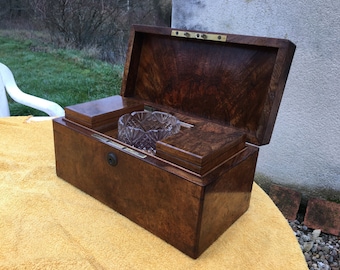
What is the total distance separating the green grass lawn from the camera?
3.35 metres

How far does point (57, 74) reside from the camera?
373 cm

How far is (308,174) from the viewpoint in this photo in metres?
2.01

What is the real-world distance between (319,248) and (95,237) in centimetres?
149

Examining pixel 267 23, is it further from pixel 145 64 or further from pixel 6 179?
pixel 6 179

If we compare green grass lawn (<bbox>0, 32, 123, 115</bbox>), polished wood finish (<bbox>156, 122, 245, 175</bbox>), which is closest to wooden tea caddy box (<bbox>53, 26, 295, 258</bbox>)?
polished wood finish (<bbox>156, 122, 245, 175</bbox>)

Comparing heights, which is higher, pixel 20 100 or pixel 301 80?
pixel 301 80

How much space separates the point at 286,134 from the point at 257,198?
3.62 ft

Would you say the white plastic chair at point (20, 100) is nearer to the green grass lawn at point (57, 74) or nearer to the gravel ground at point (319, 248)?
the green grass lawn at point (57, 74)

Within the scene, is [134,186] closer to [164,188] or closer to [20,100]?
[164,188]

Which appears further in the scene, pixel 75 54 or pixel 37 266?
pixel 75 54

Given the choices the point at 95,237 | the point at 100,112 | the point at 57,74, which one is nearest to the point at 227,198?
the point at 95,237

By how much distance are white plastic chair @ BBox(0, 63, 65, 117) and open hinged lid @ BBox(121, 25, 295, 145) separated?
1.77 ft

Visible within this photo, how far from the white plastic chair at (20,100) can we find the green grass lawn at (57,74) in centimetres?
126

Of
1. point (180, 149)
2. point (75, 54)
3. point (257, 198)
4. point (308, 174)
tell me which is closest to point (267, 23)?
point (308, 174)
